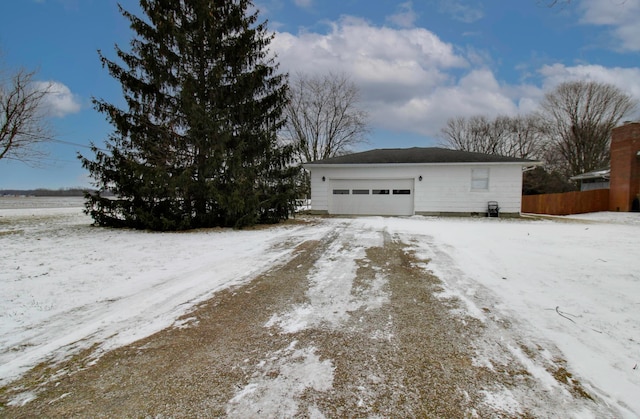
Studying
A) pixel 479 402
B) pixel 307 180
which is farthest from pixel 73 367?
pixel 307 180

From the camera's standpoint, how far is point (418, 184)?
14.0 m

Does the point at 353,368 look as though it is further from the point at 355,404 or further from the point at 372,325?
the point at 372,325

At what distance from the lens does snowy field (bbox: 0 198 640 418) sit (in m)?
2.24

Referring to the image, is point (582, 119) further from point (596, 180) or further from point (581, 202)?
point (581, 202)

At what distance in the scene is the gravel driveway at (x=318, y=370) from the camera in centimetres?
162

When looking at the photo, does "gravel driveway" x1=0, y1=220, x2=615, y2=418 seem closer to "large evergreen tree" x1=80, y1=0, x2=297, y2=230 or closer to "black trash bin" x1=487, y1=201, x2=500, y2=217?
"large evergreen tree" x1=80, y1=0, x2=297, y2=230

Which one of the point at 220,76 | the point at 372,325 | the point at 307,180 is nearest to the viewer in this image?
the point at 372,325

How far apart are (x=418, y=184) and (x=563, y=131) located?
24813 millimetres

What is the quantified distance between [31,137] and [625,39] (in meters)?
19.7

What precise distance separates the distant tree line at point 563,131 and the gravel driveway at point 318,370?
99.3 feet

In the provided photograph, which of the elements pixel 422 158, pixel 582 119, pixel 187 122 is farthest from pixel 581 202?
pixel 187 122

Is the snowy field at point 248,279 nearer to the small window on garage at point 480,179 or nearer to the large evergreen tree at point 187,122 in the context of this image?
the large evergreen tree at point 187,122

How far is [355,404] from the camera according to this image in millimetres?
1643

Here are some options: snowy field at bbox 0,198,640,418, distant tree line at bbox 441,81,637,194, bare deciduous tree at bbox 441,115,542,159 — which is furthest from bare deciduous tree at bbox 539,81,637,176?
snowy field at bbox 0,198,640,418
